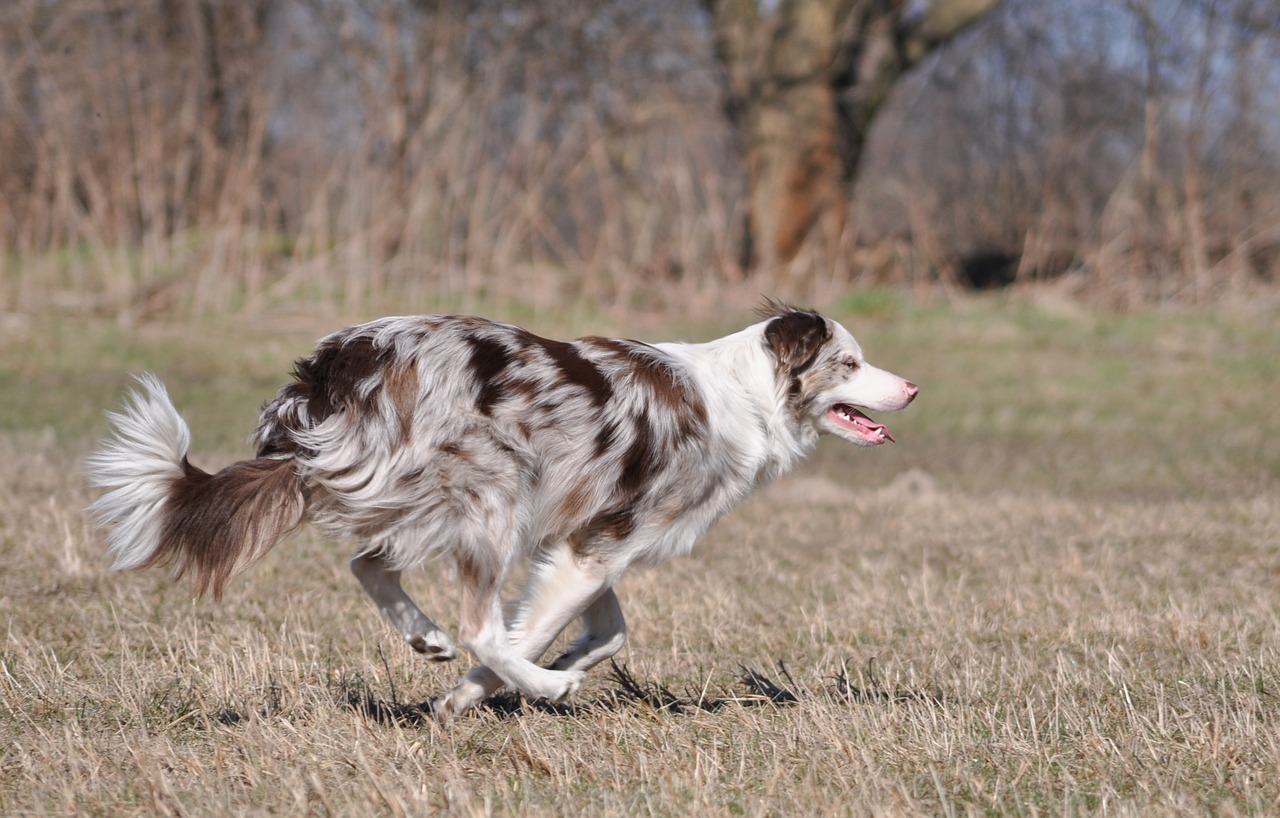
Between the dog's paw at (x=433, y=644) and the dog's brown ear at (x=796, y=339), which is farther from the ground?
the dog's brown ear at (x=796, y=339)

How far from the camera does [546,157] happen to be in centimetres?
1602

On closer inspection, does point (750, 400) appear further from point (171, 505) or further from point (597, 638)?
point (171, 505)

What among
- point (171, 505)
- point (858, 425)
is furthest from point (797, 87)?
point (171, 505)

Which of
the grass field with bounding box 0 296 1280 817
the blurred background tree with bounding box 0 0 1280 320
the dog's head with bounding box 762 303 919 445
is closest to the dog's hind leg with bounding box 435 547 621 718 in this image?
the grass field with bounding box 0 296 1280 817

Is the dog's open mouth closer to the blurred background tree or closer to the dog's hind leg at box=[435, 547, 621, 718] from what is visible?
the dog's hind leg at box=[435, 547, 621, 718]

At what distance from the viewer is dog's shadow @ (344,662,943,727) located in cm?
463

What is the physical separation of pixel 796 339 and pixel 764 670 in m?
1.34

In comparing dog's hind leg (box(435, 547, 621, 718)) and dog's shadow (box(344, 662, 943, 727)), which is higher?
dog's hind leg (box(435, 547, 621, 718))

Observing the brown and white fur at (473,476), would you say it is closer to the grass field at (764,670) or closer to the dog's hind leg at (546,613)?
the dog's hind leg at (546,613)

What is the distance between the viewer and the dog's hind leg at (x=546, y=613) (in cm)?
445

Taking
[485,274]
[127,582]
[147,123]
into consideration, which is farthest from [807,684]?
[147,123]

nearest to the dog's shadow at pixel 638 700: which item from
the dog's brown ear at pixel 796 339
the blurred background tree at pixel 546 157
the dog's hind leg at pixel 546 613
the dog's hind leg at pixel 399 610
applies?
the dog's hind leg at pixel 546 613

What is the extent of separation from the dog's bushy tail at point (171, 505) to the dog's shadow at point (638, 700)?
2.41 feet

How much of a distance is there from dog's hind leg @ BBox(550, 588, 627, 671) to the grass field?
0.18 m
